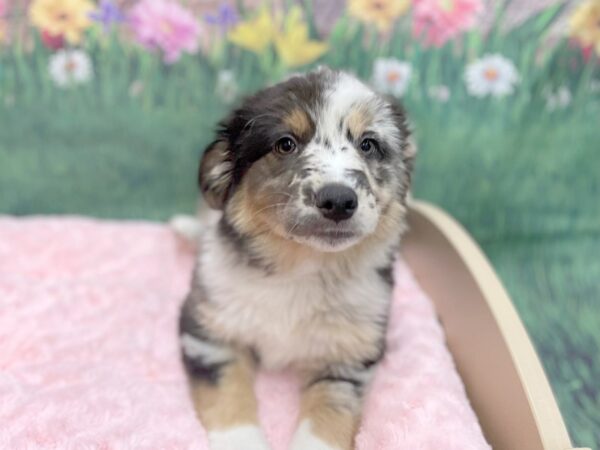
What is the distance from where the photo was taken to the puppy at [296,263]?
185cm

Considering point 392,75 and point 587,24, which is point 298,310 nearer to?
point 392,75

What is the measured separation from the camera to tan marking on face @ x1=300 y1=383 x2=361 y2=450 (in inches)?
73.6

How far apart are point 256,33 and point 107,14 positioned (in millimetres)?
712

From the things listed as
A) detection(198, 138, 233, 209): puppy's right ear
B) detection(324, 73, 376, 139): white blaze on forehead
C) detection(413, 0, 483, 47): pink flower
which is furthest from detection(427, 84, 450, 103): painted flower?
detection(198, 138, 233, 209): puppy's right ear

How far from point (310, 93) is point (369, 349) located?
2.95 ft

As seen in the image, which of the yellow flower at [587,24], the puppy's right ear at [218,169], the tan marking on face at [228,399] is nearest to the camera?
the tan marking on face at [228,399]

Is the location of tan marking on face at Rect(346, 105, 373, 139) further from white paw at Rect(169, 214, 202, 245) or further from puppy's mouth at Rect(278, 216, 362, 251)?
white paw at Rect(169, 214, 202, 245)

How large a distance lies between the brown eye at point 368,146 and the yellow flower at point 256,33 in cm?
119

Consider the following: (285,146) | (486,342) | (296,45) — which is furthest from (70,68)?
(486,342)

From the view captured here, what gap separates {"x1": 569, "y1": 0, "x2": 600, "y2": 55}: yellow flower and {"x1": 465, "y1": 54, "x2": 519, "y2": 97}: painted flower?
32 cm

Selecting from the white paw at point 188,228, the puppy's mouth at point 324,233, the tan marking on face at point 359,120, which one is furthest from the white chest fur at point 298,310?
the white paw at point 188,228

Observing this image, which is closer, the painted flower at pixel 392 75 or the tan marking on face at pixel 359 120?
the tan marking on face at pixel 359 120

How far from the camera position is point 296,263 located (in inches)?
78.8

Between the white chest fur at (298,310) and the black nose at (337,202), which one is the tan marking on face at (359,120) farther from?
the white chest fur at (298,310)
